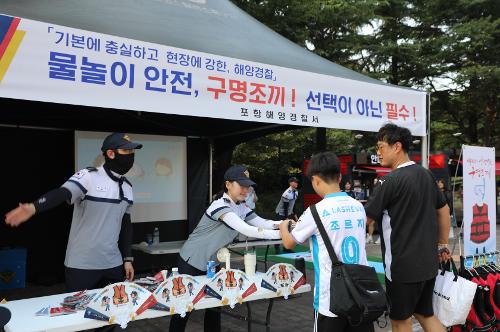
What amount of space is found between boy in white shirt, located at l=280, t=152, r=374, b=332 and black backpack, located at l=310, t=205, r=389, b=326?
0.10ft

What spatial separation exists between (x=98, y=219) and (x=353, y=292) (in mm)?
1587

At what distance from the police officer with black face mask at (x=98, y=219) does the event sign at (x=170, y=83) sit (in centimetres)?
35

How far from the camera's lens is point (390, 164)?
9.21 ft

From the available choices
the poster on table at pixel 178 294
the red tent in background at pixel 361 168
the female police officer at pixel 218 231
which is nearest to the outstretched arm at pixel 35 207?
the poster on table at pixel 178 294

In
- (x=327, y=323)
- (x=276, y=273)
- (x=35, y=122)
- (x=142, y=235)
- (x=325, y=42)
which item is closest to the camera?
(x=327, y=323)

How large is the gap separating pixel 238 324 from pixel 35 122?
3.51 m

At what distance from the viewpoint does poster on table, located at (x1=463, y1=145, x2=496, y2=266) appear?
3.92 metres

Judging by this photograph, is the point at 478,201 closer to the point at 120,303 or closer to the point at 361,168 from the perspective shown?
the point at 120,303

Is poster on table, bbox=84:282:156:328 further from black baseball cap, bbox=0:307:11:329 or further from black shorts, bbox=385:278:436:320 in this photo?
black shorts, bbox=385:278:436:320

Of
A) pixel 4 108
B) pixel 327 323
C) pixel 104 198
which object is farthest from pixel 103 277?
pixel 4 108

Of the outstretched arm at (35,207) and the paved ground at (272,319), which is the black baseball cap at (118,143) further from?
the paved ground at (272,319)

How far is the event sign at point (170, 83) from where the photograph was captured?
8.18 ft

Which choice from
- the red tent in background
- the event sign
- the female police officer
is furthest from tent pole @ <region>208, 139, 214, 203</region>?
the red tent in background

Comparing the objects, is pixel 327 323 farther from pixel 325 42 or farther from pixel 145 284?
pixel 325 42
